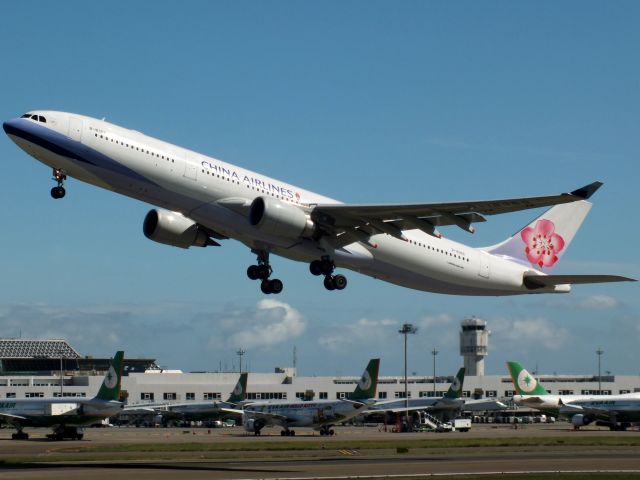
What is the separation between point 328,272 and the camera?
5334 centimetres

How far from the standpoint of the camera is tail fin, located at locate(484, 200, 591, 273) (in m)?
62.8

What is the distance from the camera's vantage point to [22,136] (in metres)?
45.9

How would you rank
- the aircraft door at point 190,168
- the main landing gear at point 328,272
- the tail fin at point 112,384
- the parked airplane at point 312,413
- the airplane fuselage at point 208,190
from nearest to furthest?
the airplane fuselage at point 208,190, the aircraft door at point 190,168, the main landing gear at point 328,272, the tail fin at point 112,384, the parked airplane at point 312,413

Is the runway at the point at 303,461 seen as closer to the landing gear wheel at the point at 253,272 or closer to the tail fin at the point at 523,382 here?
the landing gear wheel at the point at 253,272

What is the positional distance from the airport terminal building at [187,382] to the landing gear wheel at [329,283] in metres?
90.9

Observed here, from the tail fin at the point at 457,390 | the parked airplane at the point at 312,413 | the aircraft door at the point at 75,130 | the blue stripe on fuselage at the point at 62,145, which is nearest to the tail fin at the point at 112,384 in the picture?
A: the parked airplane at the point at 312,413

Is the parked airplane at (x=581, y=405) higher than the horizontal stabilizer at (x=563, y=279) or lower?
lower

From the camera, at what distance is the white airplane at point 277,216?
45.9m

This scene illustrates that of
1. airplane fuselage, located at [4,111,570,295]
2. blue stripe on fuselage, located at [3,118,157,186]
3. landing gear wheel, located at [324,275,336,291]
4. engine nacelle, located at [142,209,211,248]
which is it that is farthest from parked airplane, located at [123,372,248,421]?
blue stripe on fuselage, located at [3,118,157,186]

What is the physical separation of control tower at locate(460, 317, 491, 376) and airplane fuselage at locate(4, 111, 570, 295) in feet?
427

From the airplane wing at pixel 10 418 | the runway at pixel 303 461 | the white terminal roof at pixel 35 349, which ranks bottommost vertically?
the runway at pixel 303 461

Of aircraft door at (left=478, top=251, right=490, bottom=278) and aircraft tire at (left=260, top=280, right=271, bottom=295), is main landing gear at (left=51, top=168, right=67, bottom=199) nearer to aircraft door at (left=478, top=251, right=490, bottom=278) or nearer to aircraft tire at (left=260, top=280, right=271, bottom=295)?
aircraft tire at (left=260, top=280, right=271, bottom=295)

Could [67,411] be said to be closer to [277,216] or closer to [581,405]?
[277,216]

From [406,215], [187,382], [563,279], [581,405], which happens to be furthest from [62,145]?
[187,382]
